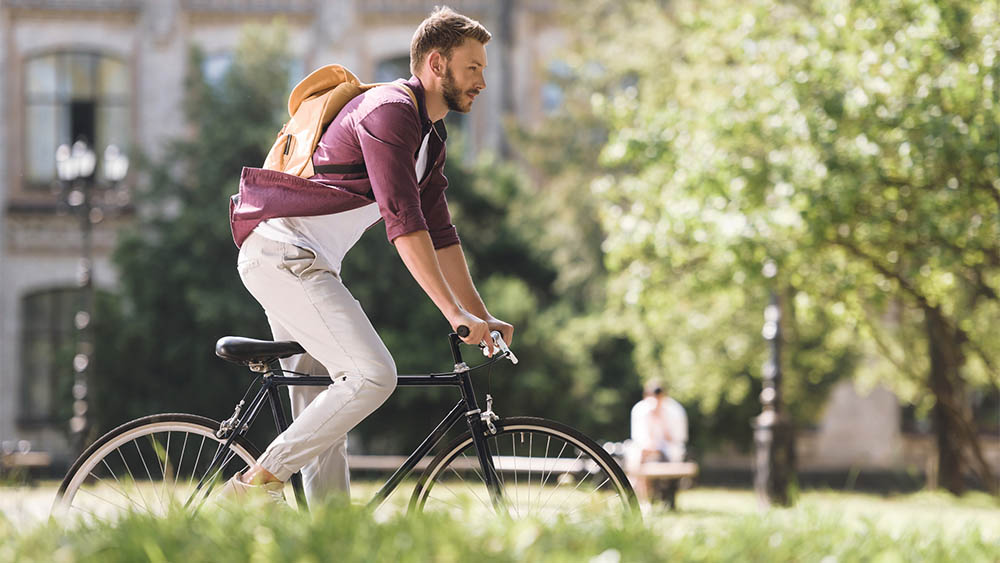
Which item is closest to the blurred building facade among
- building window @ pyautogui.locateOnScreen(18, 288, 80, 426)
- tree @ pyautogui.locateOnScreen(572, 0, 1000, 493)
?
building window @ pyautogui.locateOnScreen(18, 288, 80, 426)

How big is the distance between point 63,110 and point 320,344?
25964 millimetres

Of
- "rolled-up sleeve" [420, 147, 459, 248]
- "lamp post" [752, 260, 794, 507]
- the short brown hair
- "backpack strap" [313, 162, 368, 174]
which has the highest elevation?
the short brown hair

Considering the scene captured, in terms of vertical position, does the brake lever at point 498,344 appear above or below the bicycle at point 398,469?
above

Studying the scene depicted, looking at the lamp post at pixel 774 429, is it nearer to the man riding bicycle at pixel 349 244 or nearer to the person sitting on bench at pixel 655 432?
the person sitting on bench at pixel 655 432

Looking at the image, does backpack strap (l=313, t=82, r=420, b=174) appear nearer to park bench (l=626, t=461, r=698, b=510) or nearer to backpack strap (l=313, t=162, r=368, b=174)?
backpack strap (l=313, t=162, r=368, b=174)

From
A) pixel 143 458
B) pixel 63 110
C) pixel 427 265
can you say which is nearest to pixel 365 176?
pixel 427 265

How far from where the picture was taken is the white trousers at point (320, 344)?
3824 mm

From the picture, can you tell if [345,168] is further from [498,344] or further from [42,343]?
[42,343]

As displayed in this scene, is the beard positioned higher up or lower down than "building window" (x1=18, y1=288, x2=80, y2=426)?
higher up

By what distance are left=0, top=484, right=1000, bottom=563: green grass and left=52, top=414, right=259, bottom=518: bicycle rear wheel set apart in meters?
0.55

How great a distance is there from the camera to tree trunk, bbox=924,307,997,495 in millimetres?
16062

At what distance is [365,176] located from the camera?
3959mm

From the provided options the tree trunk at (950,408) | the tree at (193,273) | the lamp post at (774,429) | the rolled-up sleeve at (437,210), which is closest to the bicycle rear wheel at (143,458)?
the rolled-up sleeve at (437,210)

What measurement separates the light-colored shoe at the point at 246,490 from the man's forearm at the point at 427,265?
743 mm
